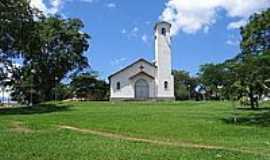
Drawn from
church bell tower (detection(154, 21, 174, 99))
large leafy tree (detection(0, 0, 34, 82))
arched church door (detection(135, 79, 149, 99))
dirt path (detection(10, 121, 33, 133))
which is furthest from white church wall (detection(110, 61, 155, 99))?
dirt path (detection(10, 121, 33, 133))

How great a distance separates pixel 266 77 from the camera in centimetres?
3344

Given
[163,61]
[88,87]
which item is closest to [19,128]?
[163,61]

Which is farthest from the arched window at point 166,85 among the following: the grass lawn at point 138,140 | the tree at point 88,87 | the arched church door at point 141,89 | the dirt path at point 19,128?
the dirt path at point 19,128

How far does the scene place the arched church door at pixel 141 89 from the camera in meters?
72.2

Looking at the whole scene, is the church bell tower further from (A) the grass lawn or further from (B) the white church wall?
(A) the grass lawn

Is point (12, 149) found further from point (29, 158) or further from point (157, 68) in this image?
point (157, 68)

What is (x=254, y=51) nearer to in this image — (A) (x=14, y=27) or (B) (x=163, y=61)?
(A) (x=14, y=27)

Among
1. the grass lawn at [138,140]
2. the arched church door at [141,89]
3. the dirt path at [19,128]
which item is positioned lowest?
the grass lawn at [138,140]

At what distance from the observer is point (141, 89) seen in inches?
2849

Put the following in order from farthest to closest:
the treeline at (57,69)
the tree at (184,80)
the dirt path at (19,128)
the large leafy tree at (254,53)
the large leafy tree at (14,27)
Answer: the tree at (184,80) < the treeline at (57,69) < the large leafy tree at (14,27) < the large leafy tree at (254,53) < the dirt path at (19,128)

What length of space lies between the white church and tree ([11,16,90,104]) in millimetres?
6954

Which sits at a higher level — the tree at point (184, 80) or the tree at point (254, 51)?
the tree at point (184, 80)

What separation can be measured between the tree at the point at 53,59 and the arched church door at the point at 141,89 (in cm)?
984

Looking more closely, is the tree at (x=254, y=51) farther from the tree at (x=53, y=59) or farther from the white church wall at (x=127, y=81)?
the tree at (x=53, y=59)
